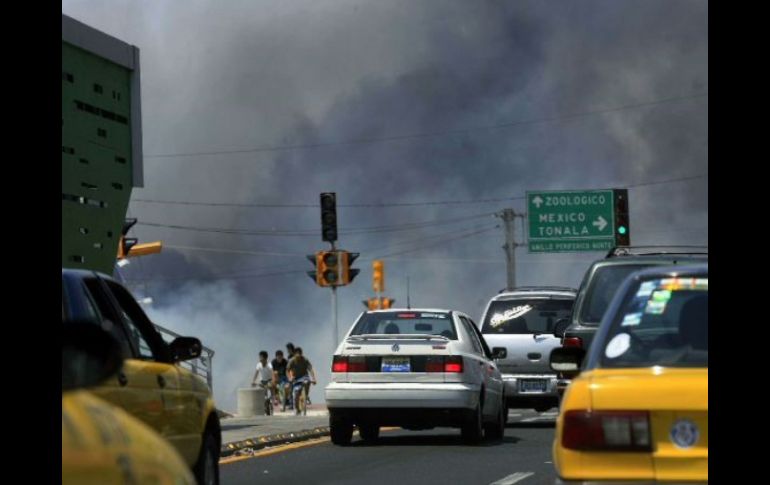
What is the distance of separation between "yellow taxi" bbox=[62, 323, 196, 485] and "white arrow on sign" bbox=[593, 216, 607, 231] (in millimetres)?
Answer: 49742

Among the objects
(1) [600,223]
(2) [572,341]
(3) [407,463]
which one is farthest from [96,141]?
(1) [600,223]

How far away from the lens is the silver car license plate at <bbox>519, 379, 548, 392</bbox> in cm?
2495

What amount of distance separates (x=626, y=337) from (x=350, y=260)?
2294cm

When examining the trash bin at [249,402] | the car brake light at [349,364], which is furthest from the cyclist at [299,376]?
the car brake light at [349,364]

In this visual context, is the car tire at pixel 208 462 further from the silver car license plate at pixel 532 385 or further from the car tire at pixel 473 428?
the silver car license plate at pixel 532 385

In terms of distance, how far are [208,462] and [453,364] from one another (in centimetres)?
935

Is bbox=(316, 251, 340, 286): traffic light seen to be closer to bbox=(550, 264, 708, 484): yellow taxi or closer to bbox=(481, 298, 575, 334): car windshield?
bbox=(481, 298, 575, 334): car windshield

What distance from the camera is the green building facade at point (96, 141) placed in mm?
23422

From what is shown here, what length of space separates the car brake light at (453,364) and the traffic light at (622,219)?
28021 millimetres

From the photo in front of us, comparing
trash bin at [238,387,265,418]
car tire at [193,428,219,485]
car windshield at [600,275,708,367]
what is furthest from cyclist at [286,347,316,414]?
car windshield at [600,275,708,367]
